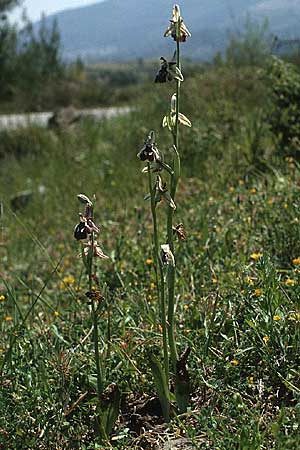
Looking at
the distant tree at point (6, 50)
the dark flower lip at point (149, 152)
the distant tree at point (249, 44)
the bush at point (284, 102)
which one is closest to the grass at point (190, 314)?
the bush at point (284, 102)

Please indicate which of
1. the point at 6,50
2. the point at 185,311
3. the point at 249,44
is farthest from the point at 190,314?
the point at 6,50

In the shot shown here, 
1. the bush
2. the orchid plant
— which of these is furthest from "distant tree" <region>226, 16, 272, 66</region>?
the orchid plant

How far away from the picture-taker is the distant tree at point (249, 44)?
958cm

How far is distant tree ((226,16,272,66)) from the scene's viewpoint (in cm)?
958

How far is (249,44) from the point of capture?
9.85 meters

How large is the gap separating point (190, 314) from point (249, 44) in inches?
312

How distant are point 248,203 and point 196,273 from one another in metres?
0.73

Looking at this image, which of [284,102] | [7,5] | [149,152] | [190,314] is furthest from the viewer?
[7,5]

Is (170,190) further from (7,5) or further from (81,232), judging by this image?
(7,5)

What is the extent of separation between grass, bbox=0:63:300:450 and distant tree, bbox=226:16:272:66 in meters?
4.39

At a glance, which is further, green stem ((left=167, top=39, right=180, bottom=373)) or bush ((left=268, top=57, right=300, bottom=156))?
bush ((left=268, top=57, right=300, bottom=156))

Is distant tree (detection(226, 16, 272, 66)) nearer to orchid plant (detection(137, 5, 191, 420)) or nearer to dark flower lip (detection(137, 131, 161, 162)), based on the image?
orchid plant (detection(137, 5, 191, 420))

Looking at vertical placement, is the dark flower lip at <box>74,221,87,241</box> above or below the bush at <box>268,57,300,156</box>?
above

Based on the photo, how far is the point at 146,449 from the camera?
6.51ft
